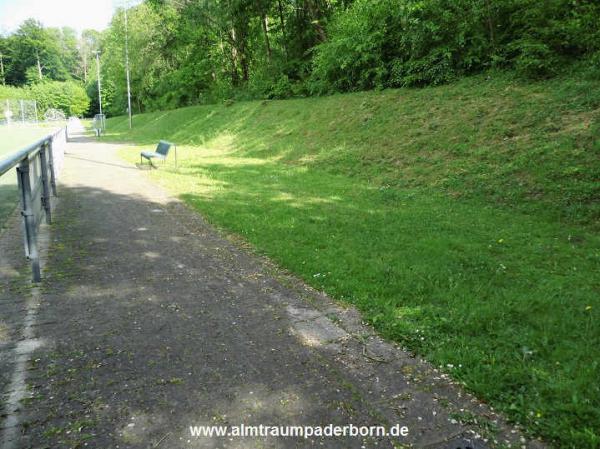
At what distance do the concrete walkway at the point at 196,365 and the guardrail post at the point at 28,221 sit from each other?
25cm

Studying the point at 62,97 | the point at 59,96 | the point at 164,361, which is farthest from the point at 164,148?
the point at 59,96

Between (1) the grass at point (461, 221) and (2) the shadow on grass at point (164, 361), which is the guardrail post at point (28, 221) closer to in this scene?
(2) the shadow on grass at point (164, 361)

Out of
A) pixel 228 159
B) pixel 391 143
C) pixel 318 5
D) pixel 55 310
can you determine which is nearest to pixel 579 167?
pixel 391 143

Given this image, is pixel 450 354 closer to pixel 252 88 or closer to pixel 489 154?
pixel 489 154

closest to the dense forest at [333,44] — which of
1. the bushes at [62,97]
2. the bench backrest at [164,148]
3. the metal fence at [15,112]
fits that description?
the bench backrest at [164,148]

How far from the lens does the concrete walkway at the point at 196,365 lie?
2859 mm

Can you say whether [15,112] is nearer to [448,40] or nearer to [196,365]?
[448,40]

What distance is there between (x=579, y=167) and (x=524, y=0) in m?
8.62

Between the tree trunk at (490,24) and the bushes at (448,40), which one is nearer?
the bushes at (448,40)

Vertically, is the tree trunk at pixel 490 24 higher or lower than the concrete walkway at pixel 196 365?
higher

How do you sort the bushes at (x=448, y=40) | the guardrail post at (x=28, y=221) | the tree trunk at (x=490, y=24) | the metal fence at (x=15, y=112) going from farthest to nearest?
the metal fence at (x=15, y=112), the tree trunk at (x=490, y=24), the bushes at (x=448, y=40), the guardrail post at (x=28, y=221)

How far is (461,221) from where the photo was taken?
769 cm

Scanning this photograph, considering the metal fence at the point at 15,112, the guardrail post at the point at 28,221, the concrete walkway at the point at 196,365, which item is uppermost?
the metal fence at the point at 15,112

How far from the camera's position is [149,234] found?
24.2ft
